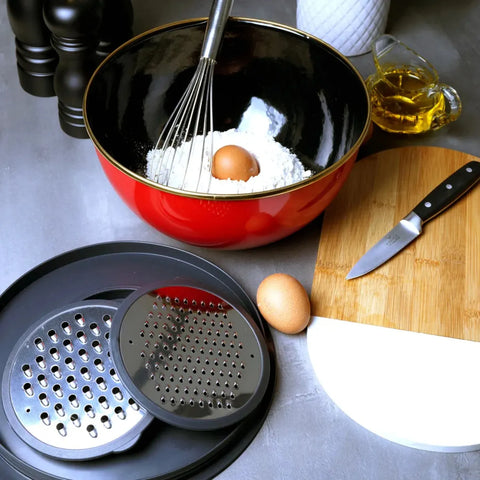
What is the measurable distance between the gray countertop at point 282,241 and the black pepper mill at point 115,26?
0.11 m

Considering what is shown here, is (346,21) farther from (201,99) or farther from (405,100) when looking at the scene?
(201,99)

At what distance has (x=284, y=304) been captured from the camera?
25.0 inches

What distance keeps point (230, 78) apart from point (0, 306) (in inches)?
15.6

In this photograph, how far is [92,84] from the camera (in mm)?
707

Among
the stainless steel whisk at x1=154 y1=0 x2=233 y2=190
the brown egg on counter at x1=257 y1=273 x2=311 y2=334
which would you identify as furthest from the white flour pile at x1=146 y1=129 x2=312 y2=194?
the brown egg on counter at x1=257 y1=273 x2=311 y2=334

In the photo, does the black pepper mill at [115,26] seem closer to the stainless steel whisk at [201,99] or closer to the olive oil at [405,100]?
the stainless steel whisk at [201,99]

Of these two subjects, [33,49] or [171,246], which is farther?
[33,49]

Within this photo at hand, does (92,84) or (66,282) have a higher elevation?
(92,84)

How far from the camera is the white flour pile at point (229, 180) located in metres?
0.70

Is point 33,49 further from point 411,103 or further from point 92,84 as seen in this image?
point 411,103

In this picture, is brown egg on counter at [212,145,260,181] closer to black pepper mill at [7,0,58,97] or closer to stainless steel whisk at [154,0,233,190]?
stainless steel whisk at [154,0,233,190]

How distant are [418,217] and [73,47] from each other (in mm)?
475

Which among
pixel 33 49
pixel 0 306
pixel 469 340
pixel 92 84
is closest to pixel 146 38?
pixel 92 84

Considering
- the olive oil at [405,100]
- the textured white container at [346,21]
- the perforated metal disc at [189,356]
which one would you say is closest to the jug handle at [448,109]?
the olive oil at [405,100]
